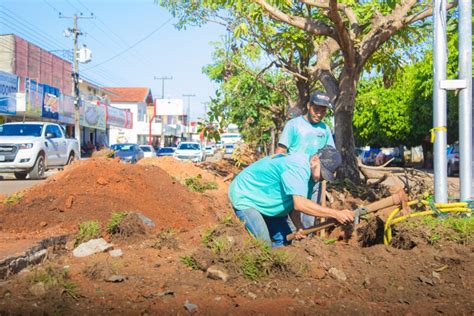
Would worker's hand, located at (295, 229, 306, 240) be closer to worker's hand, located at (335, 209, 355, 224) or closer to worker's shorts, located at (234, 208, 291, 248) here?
worker's shorts, located at (234, 208, 291, 248)

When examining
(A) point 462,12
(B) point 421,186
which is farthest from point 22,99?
(A) point 462,12

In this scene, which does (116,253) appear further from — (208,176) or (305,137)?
(208,176)

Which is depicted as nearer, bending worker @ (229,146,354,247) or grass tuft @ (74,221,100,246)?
bending worker @ (229,146,354,247)

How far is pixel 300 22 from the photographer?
9.13 meters

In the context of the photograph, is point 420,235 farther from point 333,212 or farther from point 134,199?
point 134,199

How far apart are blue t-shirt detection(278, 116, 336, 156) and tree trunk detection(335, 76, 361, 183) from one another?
431 cm

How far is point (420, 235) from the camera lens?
17.4 feet

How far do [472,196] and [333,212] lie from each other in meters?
3.06

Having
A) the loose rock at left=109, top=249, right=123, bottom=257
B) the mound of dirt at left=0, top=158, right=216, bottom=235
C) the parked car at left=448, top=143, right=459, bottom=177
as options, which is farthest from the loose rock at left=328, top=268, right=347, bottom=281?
the parked car at left=448, top=143, right=459, bottom=177

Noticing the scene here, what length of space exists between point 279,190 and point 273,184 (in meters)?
0.08

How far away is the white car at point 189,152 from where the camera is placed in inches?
1375

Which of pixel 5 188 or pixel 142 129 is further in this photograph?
pixel 142 129

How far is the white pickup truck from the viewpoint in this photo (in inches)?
683

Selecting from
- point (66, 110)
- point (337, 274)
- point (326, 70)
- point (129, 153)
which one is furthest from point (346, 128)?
point (66, 110)
